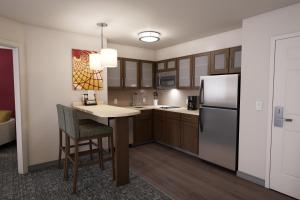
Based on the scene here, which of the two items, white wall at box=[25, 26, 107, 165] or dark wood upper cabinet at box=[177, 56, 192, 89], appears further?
dark wood upper cabinet at box=[177, 56, 192, 89]

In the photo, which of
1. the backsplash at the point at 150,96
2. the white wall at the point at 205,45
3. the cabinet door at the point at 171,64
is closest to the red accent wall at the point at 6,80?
the backsplash at the point at 150,96

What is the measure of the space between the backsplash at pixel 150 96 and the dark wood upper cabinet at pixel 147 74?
0.37 metres

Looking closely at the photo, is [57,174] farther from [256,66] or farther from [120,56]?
[256,66]

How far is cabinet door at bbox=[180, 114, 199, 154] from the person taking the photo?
3578 millimetres

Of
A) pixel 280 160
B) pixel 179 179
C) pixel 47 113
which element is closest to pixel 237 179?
pixel 280 160

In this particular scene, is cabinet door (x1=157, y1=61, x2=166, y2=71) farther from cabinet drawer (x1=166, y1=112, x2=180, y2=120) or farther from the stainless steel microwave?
cabinet drawer (x1=166, y1=112, x2=180, y2=120)

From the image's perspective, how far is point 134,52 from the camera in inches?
190

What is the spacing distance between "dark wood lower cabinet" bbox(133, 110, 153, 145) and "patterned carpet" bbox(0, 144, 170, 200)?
122 centimetres

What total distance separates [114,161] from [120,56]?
272cm

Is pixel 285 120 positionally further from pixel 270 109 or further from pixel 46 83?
pixel 46 83

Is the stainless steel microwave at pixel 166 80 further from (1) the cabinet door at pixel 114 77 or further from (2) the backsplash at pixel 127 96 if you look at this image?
(1) the cabinet door at pixel 114 77

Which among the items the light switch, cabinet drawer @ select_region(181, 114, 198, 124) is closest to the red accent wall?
cabinet drawer @ select_region(181, 114, 198, 124)

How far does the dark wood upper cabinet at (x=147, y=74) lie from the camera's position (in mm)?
4734

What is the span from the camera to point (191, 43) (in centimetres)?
424
